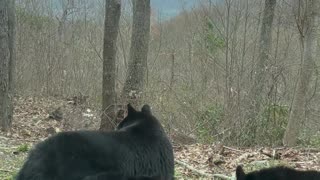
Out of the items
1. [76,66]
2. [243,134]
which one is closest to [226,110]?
[243,134]

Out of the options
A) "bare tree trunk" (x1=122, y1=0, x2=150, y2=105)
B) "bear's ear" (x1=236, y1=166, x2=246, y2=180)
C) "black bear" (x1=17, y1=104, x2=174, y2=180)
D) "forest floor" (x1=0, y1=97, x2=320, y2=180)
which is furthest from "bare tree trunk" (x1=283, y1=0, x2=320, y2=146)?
"bear's ear" (x1=236, y1=166, x2=246, y2=180)

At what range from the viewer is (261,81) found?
15523 mm

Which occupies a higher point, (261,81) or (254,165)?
(261,81)

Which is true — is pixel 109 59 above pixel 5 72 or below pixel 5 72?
above

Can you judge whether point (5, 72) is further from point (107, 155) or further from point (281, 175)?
point (281, 175)

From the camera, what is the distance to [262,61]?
53.8ft

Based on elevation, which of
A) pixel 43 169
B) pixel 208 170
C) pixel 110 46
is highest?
pixel 110 46

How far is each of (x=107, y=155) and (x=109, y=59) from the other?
689 cm

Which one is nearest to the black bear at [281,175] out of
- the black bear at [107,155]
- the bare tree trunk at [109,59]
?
the black bear at [107,155]

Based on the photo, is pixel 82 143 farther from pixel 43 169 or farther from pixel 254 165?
pixel 254 165

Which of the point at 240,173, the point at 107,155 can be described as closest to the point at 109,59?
the point at 107,155

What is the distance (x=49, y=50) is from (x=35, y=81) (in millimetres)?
1633

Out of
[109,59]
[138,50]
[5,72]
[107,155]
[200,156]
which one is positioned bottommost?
[200,156]

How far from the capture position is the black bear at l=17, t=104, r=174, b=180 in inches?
275
